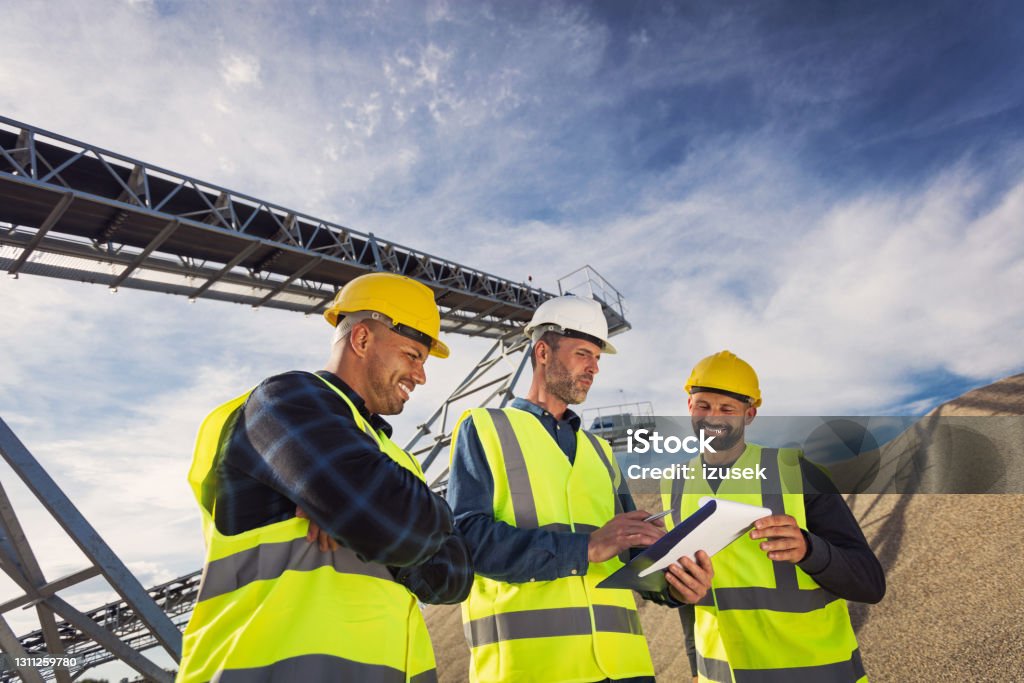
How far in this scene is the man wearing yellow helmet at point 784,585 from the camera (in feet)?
8.45

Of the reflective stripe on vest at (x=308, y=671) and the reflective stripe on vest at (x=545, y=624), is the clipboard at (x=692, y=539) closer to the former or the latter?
the reflective stripe on vest at (x=545, y=624)

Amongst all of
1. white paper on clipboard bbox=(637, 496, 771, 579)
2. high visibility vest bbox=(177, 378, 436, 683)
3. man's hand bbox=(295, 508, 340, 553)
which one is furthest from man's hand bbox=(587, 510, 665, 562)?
man's hand bbox=(295, 508, 340, 553)

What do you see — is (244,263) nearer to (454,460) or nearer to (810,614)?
(454,460)

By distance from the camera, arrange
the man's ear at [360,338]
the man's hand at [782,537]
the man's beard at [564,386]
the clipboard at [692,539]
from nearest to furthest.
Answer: the clipboard at [692,539] < the man's ear at [360,338] < the man's hand at [782,537] < the man's beard at [564,386]

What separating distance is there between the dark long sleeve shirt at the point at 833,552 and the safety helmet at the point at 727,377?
1.56 ft

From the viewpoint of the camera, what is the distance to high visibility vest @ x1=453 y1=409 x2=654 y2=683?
7.91 ft

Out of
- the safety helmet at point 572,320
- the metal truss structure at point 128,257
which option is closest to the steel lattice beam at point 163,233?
the metal truss structure at point 128,257

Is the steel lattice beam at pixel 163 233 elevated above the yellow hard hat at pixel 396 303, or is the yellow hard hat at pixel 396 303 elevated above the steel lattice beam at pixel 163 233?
the steel lattice beam at pixel 163 233

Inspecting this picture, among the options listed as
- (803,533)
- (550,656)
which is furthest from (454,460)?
(803,533)

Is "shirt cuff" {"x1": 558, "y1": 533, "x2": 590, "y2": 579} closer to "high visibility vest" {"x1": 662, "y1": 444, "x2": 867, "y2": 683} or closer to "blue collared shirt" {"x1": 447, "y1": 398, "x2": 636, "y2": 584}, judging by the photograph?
"blue collared shirt" {"x1": 447, "y1": 398, "x2": 636, "y2": 584}

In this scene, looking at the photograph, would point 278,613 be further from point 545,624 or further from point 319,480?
point 545,624

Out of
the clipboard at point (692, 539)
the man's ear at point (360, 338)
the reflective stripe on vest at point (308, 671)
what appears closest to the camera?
the reflective stripe on vest at point (308, 671)

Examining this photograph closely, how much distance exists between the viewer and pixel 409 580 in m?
1.97

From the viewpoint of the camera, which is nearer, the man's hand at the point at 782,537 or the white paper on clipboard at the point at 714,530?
the white paper on clipboard at the point at 714,530
